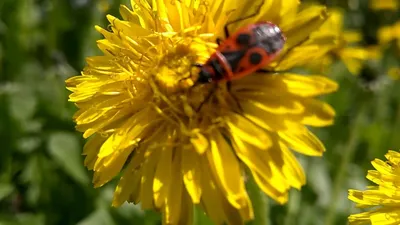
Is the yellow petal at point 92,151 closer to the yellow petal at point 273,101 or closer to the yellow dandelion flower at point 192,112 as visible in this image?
the yellow dandelion flower at point 192,112

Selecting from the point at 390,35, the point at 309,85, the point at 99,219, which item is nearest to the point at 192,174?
the point at 309,85

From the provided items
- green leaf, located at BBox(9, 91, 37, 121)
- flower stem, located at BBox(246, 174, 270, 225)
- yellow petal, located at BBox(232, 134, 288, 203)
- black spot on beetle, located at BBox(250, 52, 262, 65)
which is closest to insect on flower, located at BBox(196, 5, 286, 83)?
black spot on beetle, located at BBox(250, 52, 262, 65)

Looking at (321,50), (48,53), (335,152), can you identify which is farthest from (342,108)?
(321,50)

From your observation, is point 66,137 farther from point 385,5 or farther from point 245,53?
point 385,5

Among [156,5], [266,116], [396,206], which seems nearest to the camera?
[396,206]

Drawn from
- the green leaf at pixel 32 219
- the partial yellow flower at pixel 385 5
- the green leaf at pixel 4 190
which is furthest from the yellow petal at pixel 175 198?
the partial yellow flower at pixel 385 5

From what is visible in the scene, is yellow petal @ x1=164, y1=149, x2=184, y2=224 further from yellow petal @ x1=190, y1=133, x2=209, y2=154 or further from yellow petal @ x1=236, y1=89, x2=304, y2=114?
yellow petal @ x1=236, y1=89, x2=304, y2=114

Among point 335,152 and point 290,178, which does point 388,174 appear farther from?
point 335,152
